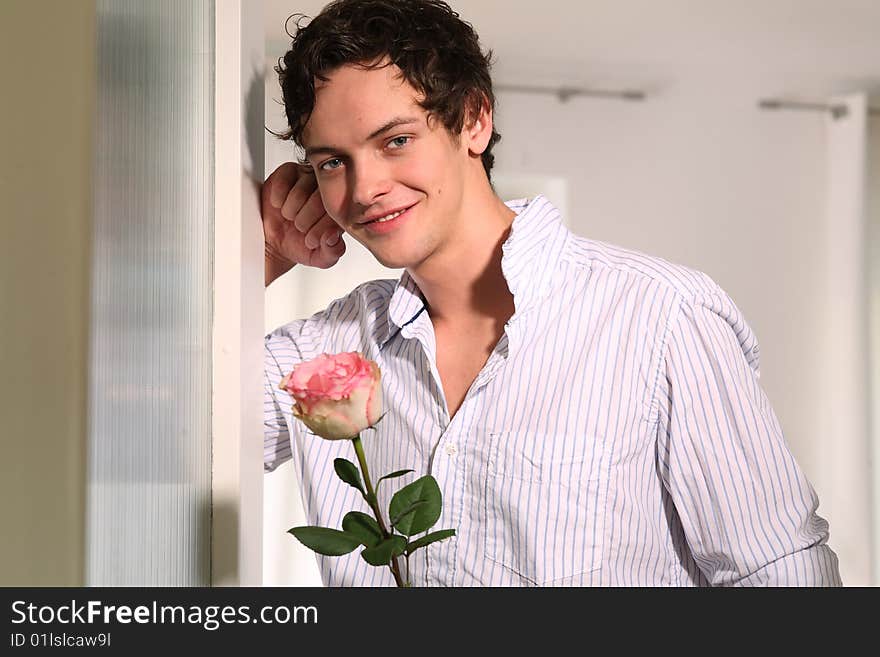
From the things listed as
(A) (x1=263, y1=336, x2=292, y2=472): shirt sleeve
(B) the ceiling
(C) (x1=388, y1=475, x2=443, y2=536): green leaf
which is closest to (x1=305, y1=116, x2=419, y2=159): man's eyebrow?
(A) (x1=263, y1=336, x2=292, y2=472): shirt sleeve

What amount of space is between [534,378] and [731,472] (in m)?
0.20

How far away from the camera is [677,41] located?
8.67 ft

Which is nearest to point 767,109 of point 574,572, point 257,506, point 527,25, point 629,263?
point 527,25

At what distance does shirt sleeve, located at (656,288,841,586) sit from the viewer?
0.84m

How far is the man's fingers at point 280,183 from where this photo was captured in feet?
2.79

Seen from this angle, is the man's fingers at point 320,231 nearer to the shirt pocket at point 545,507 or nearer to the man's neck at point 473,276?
the man's neck at point 473,276

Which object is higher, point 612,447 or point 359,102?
point 359,102

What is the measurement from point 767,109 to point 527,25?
0.83 m

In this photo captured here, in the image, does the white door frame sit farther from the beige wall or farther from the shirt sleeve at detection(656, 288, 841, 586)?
the shirt sleeve at detection(656, 288, 841, 586)

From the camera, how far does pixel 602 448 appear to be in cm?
87

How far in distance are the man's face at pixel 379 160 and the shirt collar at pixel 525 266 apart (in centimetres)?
8

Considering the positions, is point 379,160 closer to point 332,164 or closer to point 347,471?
point 332,164

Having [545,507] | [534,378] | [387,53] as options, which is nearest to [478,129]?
[387,53]
